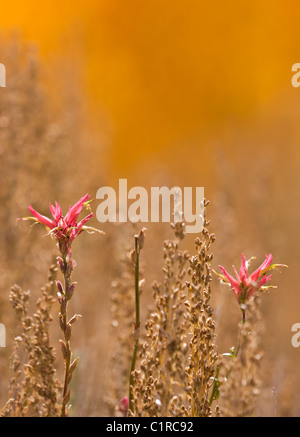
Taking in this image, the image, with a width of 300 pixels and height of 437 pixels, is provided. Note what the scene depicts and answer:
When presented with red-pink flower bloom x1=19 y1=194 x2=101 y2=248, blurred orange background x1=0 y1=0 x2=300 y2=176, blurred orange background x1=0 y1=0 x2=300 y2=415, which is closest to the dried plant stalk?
red-pink flower bloom x1=19 y1=194 x2=101 y2=248

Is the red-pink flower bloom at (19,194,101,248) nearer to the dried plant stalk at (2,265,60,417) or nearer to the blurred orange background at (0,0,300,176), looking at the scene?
the dried plant stalk at (2,265,60,417)

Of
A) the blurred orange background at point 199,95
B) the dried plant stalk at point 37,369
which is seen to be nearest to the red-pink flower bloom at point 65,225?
the dried plant stalk at point 37,369

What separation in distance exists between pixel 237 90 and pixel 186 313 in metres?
3.87

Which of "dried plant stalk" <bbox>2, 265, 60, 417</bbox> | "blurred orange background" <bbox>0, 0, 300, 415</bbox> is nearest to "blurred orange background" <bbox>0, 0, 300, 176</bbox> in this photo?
"blurred orange background" <bbox>0, 0, 300, 415</bbox>

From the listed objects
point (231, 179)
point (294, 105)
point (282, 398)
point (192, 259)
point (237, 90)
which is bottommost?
point (282, 398)

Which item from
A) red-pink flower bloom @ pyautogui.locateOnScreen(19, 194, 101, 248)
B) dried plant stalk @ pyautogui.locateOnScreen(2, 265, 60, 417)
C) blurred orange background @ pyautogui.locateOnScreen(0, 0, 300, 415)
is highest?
blurred orange background @ pyautogui.locateOnScreen(0, 0, 300, 415)

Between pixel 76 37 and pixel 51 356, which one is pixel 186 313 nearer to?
pixel 51 356

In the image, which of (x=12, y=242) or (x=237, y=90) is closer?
(x=12, y=242)

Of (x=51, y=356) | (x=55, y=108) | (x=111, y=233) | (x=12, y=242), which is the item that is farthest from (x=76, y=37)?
(x=51, y=356)

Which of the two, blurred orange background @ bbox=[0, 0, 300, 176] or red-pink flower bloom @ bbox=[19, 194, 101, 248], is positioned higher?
blurred orange background @ bbox=[0, 0, 300, 176]

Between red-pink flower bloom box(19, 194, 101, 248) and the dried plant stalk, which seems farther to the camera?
the dried plant stalk

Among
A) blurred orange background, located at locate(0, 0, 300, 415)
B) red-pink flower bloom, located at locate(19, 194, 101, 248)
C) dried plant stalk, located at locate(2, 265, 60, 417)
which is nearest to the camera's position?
red-pink flower bloom, located at locate(19, 194, 101, 248)

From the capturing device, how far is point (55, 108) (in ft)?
8.80

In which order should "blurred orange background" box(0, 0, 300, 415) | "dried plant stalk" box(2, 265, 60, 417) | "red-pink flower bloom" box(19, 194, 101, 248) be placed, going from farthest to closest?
"blurred orange background" box(0, 0, 300, 415) → "dried plant stalk" box(2, 265, 60, 417) → "red-pink flower bloom" box(19, 194, 101, 248)
